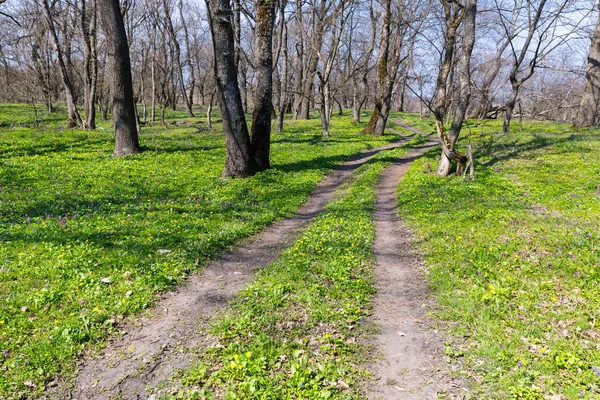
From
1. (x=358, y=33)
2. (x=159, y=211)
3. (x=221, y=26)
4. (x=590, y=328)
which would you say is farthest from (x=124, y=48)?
(x=358, y=33)

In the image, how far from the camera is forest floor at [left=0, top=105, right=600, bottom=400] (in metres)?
4.52

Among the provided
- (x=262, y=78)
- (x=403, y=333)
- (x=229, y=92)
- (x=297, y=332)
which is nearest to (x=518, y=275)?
(x=403, y=333)

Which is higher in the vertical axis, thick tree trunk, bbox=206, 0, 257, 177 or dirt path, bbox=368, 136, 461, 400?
thick tree trunk, bbox=206, 0, 257, 177

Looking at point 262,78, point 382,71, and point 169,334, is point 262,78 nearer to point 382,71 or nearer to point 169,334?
point 169,334

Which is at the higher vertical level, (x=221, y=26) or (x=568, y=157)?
(x=221, y=26)

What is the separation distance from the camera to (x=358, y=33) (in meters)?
48.8

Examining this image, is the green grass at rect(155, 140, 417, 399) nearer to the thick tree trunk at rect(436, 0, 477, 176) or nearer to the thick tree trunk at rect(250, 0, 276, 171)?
the thick tree trunk at rect(250, 0, 276, 171)

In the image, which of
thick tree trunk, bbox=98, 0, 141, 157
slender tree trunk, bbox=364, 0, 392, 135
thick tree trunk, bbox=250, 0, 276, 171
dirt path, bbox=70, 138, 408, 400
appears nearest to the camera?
dirt path, bbox=70, 138, 408, 400

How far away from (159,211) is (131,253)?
2714 millimetres

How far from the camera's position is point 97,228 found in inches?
330

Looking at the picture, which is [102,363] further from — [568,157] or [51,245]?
[568,157]

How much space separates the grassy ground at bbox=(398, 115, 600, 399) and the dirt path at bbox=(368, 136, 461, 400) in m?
0.32

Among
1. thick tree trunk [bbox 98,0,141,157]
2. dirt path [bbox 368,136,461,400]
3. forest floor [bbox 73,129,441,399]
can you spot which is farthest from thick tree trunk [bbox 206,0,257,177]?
dirt path [bbox 368,136,461,400]

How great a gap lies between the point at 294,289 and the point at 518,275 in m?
4.11
